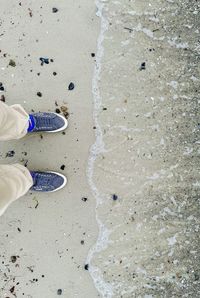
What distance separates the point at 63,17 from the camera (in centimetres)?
306

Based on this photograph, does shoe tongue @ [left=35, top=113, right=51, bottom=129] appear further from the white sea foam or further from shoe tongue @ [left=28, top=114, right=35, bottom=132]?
the white sea foam

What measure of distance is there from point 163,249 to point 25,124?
1.18 meters

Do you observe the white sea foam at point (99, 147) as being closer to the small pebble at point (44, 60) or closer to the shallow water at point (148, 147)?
the shallow water at point (148, 147)

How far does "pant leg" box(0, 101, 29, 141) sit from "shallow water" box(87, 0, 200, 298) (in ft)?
1.66

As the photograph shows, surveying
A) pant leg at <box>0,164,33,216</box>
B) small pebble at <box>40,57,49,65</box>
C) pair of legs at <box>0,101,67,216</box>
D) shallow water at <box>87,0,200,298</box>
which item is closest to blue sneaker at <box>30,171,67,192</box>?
pair of legs at <box>0,101,67,216</box>

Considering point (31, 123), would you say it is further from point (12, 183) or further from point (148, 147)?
point (148, 147)

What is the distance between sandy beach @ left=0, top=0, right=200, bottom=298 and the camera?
2.97 m

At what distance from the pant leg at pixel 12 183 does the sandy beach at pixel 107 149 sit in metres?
0.28

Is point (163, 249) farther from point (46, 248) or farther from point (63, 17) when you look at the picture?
point (63, 17)

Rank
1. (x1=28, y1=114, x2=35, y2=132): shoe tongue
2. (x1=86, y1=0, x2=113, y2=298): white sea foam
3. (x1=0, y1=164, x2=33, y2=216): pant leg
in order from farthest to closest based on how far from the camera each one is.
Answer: (x1=86, y1=0, x2=113, y2=298): white sea foam
(x1=28, y1=114, x2=35, y2=132): shoe tongue
(x1=0, y1=164, x2=33, y2=216): pant leg

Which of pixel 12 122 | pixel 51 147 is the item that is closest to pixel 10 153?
pixel 51 147

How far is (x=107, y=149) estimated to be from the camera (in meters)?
3.02

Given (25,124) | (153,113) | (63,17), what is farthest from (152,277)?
(63,17)

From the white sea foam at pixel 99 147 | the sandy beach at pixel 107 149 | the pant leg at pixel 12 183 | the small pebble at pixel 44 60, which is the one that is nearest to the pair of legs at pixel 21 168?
the pant leg at pixel 12 183
